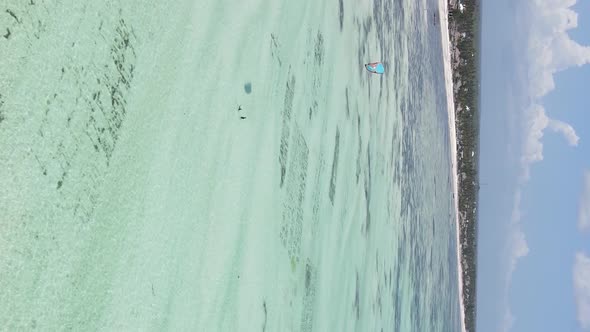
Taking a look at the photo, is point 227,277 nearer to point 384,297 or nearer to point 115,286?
point 115,286

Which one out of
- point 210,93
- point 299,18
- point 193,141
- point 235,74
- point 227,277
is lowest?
point 227,277

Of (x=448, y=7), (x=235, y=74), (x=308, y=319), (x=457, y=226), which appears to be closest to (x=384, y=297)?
(x=308, y=319)

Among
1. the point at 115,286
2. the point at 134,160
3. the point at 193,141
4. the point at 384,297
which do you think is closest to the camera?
Result: the point at 115,286

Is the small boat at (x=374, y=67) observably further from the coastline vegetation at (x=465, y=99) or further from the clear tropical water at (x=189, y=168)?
the coastline vegetation at (x=465, y=99)

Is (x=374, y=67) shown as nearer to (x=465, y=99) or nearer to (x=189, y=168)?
(x=189, y=168)

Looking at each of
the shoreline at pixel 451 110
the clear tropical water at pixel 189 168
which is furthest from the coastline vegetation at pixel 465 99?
the clear tropical water at pixel 189 168

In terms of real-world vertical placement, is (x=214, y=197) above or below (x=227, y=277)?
above
